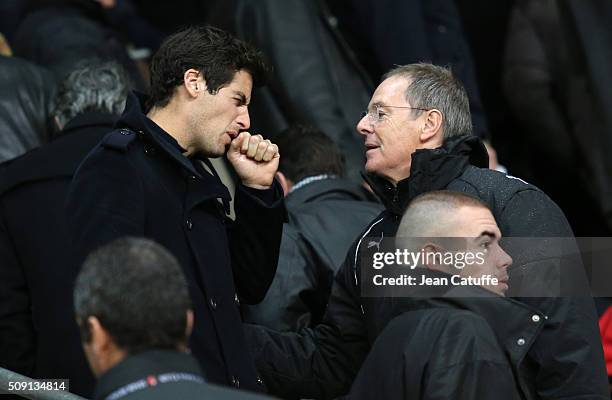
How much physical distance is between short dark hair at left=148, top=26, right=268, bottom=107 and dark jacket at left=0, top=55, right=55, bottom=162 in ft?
5.67

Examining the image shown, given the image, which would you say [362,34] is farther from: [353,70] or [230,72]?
[230,72]

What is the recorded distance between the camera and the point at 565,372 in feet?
13.1

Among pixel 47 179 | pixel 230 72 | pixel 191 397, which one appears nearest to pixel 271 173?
pixel 230 72

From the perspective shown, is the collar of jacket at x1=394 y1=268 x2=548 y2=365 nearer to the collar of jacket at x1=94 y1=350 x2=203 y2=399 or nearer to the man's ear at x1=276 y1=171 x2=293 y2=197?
the collar of jacket at x1=94 y1=350 x2=203 y2=399

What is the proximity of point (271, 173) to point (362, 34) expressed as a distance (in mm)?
3464

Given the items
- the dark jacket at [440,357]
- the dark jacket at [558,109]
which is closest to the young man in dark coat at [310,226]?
the dark jacket at [440,357]

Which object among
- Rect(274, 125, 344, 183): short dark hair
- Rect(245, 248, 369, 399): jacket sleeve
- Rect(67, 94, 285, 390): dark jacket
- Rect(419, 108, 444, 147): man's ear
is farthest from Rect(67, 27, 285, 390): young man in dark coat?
Rect(274, 125, 344, 183): short dark hair

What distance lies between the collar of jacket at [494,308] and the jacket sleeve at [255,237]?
654mm

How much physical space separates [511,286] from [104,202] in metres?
1.31

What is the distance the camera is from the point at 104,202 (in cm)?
391

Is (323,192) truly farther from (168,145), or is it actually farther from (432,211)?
(432,211)

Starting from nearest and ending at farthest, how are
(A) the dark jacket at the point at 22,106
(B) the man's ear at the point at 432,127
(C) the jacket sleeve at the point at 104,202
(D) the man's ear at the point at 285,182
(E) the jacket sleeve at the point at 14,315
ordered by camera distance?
(C) the jacket sleeve at the point at 104,202, (B) the man's ear at the point at 432,127, (E) the jacket sleeve at the point at 14,315, (D) the man's ear at the point at 285,182, (A) the dark jacket at the point at 22,106

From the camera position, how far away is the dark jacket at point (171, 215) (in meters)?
3.92

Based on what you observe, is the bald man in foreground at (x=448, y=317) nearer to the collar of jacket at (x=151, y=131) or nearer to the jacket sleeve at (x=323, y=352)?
the jacket sleeve at (x=323, y=352)
